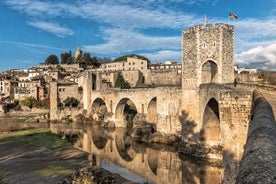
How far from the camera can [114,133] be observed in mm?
38469

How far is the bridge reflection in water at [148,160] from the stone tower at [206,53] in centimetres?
630

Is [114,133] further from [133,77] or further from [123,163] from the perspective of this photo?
[133,77]

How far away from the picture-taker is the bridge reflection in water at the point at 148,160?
18.9 metres

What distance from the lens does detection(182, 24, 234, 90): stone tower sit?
71.8 ft

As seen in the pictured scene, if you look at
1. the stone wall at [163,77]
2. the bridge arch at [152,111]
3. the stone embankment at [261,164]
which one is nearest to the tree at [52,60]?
the stone wall at [163,77]

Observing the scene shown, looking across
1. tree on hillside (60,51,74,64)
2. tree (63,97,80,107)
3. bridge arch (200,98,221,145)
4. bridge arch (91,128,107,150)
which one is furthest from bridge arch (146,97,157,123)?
tree on hillside (60,51,74,64)

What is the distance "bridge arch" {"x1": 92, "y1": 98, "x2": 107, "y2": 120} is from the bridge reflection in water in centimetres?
1137

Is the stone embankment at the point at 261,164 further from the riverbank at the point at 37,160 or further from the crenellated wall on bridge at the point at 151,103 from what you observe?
the crenellated wall on bridge at the point at 151,103

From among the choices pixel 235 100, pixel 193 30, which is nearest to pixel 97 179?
pixel 235 100

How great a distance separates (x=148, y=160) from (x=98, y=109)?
28.1 m

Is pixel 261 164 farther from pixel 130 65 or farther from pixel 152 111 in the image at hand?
pixel 130 65

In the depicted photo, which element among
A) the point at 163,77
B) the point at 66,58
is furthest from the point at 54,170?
the point at 66,58

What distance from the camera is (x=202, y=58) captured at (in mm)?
22703

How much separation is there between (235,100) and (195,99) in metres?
7.30
